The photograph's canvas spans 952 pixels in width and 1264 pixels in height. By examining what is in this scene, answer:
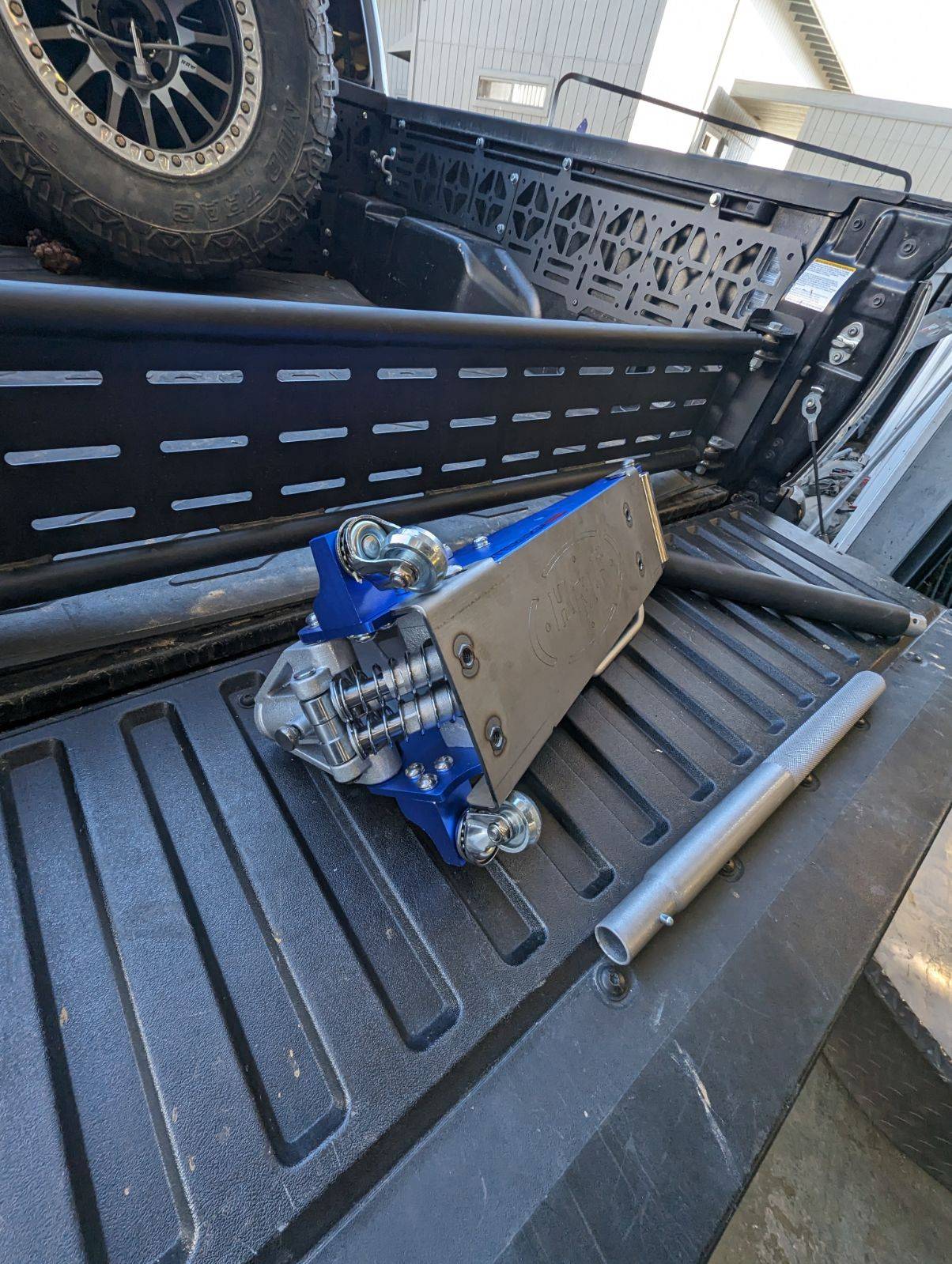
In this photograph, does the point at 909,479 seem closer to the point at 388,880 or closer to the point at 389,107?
the point at 389,107

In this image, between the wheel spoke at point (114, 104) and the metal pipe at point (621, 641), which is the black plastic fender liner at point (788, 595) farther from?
the wheel spoke at point (114, 104)

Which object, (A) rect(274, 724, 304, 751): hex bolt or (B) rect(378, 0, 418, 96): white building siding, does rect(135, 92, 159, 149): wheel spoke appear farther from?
(B) rect(378, 0, 418, 96): white building siding

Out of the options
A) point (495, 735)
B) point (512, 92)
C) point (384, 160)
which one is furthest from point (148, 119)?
point (512, 92)

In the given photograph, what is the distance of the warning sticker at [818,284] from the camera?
1.28 m

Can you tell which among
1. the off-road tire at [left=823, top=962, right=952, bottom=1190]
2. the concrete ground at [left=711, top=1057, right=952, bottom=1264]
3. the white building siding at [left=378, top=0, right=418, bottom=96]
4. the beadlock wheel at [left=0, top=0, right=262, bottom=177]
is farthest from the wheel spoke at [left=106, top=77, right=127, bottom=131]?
the white building siding at [left=378, top=0, right=418, bottom=96]

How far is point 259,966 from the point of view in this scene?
1.90ft

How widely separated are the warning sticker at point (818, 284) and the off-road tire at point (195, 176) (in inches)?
45.7

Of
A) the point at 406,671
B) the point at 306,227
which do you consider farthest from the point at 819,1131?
the point at 306,227

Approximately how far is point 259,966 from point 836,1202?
1.52 m

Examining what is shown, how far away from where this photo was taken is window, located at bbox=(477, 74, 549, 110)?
277 inches

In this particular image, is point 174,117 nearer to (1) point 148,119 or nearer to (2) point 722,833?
(1) point 148,119

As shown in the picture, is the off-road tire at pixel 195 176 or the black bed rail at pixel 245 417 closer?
the black bed rail at pixel 245 417

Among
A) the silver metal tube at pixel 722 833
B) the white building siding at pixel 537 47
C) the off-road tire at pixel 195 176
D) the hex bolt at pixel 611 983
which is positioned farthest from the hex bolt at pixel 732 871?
the white building siding at pixel 537 47

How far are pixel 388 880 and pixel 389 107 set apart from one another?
255cm
